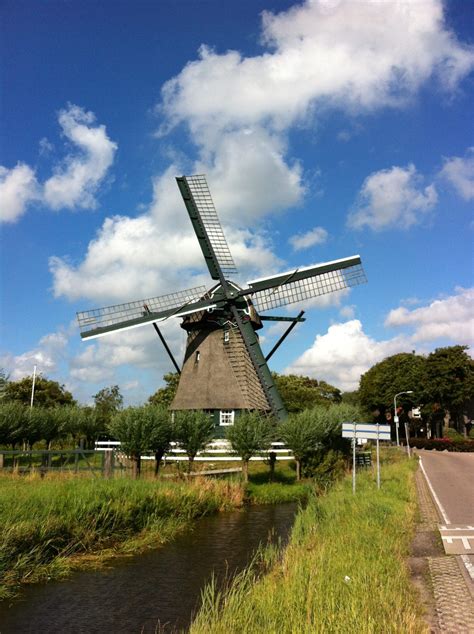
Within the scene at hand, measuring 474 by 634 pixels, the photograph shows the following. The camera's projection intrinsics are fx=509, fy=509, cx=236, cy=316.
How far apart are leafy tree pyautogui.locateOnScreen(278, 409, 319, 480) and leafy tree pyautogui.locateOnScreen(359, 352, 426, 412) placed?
42449mm

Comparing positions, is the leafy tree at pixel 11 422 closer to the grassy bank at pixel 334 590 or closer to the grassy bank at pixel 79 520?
the grassy bank at pixel 79 520

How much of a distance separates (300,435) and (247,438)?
3.43m

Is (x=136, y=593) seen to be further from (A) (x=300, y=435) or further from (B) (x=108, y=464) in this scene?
(A) (x=300, y=435)

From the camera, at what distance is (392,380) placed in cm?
7431

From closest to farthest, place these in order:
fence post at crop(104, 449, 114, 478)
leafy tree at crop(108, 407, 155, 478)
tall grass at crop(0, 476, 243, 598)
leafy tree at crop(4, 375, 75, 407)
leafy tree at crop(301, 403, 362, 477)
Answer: tall grass at crop(0, 476, 243, 598)
fence post at crop(104, 449, 114, 478)
leafy tree at crop(108, 407, 155, 478)
leafy tree at crop(301, 403, 362, 477)
leafy tree at crop(4, 375, 75, 407)

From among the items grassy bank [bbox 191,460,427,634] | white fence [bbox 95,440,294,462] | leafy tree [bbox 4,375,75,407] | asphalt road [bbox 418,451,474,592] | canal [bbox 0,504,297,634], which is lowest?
canal [bbox 0,504,297,634]

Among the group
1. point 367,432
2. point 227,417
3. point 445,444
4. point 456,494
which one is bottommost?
point 456,494

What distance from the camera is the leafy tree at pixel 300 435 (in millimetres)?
28375

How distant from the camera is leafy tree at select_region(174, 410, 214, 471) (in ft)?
86.2

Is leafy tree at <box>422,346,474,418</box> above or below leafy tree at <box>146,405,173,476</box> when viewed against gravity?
above

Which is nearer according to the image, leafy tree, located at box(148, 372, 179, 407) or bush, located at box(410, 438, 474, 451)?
bush, located at box(410, 438, 474, 451)

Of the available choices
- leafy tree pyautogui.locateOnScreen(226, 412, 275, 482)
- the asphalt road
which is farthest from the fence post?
the asphalt road

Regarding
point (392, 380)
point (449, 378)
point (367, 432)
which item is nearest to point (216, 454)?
point (367, 432)

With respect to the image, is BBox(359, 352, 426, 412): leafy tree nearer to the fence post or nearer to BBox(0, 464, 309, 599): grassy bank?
the fence post
